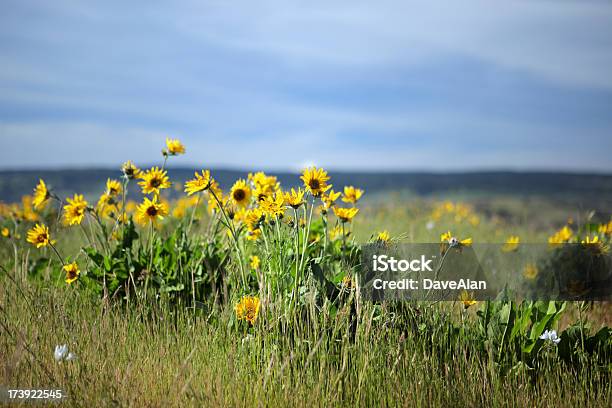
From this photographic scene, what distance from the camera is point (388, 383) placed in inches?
109

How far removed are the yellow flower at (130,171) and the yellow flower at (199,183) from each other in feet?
2.82

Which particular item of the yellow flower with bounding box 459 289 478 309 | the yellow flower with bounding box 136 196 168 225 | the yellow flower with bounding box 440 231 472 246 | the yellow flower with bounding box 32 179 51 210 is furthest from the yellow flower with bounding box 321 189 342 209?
the yellow flower with bounding box 32 179 51 210

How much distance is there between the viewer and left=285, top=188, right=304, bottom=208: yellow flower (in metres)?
3.00

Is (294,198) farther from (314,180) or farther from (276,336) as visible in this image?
(276,336)

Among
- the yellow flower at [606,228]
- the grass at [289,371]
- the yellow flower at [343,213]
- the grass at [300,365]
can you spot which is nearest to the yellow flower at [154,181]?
the grass at [300,365]

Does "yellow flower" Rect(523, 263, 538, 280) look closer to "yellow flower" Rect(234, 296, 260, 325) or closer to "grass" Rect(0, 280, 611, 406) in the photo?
"grass" Rect(0, 280, 611, 406)

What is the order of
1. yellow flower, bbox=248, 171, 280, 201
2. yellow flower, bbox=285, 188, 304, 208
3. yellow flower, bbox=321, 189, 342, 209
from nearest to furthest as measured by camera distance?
yellow flower, bbox=285, 188, 304, 208
yellow flower, bbox=321, 189, 342, 209
yellow flower, bbox=248, 171, 280, 201

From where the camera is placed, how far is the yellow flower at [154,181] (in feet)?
12.7

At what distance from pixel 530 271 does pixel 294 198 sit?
200 centimetres

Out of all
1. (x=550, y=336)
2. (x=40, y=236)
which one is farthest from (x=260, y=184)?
(x=550, y=336)

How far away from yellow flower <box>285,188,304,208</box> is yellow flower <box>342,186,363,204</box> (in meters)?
1.00

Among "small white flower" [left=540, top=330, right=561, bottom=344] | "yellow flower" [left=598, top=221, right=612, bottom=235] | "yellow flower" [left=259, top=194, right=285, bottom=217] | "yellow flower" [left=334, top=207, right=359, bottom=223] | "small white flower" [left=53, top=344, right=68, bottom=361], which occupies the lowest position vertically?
"small white flower" [left=53, top=344, right=68, bottom=361]

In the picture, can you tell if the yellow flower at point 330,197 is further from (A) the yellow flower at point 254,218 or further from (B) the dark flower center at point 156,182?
(B) the dark flower center at point 156,182

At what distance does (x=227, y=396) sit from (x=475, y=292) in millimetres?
1455
